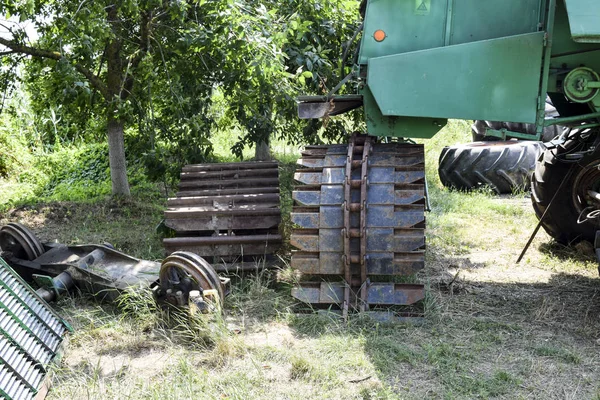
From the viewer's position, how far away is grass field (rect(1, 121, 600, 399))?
3.59 metres

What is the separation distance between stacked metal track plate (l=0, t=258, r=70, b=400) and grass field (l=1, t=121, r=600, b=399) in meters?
0.12

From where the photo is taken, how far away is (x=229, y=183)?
575 cm

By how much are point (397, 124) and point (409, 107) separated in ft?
0.77

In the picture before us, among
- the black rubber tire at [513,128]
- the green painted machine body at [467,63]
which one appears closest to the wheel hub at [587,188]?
the green painted machine body at [467,63]

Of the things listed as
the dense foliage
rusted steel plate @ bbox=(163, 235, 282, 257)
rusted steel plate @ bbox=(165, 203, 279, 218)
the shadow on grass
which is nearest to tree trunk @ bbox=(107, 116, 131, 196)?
the dense foliage

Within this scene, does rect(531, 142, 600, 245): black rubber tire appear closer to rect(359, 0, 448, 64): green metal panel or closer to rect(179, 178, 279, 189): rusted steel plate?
rect(359, 0, 448, 64): green metal panel

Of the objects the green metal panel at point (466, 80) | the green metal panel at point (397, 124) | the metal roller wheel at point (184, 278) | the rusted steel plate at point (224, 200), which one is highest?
the green metal panel at point (466, 80)

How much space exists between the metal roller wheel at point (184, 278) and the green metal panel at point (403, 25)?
5.65ft

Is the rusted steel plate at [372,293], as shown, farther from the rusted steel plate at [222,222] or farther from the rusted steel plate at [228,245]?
the rusted steel plate at [222,222]

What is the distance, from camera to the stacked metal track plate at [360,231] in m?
4.37

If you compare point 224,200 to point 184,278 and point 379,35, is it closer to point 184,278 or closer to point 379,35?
point 184,278

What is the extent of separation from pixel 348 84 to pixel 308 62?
3.45 ft

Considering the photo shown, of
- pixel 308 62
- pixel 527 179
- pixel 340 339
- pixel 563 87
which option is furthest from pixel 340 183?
pixel 527 179

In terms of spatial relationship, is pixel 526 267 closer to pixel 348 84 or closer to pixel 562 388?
pixel 562 388
